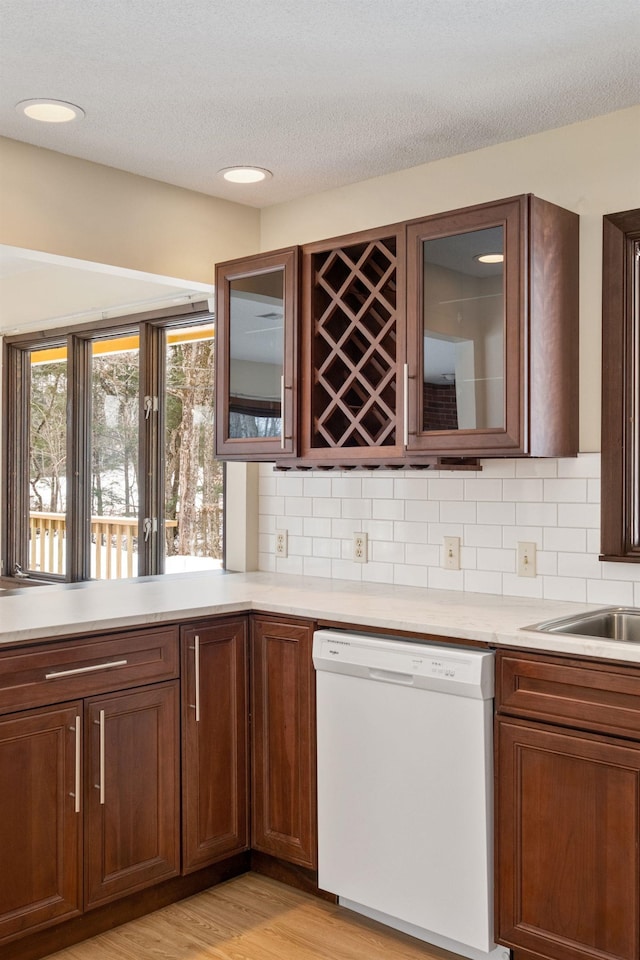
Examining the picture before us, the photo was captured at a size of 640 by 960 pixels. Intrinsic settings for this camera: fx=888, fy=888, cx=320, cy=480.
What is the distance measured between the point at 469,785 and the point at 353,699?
44cm

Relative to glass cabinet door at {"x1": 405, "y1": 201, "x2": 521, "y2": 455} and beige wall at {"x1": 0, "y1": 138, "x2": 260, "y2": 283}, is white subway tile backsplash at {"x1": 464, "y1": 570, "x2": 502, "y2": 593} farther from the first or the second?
beige wall at {"x1": 0, "y1": 138, "x2": 260, "y2": 283}

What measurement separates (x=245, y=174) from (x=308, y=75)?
35.6 inches

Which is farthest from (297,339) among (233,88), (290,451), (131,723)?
(131,723)

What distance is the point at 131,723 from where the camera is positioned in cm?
270

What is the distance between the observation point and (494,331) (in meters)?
2.74

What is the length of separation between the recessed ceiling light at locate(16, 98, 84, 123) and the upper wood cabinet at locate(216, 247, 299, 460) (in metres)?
0.84

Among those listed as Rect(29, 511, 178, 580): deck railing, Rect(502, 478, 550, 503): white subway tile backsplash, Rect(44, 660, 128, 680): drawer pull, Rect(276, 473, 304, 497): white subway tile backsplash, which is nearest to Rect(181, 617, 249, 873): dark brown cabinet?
Rect(44, 660, 128, 680): drawer pull

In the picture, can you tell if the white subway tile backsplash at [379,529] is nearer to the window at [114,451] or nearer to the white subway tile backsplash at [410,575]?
the white subway tile backsplash at [410,575]

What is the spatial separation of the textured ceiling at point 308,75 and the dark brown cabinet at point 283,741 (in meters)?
1.64

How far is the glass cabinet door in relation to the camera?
2689mm

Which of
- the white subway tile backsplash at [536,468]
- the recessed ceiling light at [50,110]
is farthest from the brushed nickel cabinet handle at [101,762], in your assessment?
the recessed ceiling light at [50,110]

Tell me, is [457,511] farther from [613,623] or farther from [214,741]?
[214,741]

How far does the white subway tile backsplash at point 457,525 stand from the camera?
114 inches

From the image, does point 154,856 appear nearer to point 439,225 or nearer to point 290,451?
point 290,451
